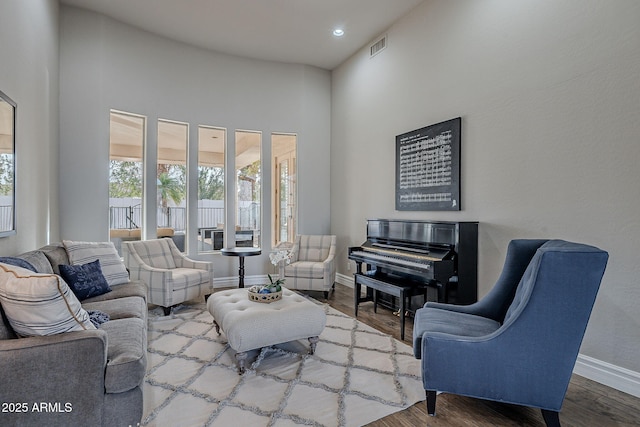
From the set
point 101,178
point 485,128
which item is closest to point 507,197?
point 485,128

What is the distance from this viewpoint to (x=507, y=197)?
118 inches

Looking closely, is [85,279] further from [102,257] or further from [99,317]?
[99,317]

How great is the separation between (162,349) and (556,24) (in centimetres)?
411

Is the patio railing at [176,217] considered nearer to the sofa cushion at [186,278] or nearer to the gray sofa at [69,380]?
the sofa cushion at [186,278]

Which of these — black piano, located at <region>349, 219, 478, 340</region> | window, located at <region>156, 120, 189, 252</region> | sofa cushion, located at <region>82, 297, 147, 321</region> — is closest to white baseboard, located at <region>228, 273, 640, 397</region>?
black piano, located at <region>349, 219, 478, 340</region>

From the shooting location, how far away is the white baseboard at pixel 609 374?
87.0 inches

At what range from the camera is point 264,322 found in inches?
97.9

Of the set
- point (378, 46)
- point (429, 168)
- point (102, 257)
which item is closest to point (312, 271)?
point (429, 168)

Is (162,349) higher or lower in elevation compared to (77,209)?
lower

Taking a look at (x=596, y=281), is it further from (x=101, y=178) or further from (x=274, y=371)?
(x=101, y=178)

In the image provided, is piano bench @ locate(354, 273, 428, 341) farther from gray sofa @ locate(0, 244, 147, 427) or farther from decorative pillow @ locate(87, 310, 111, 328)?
decorative pillow @ locate(87, 310, 111, 328)

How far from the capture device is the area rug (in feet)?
6.41

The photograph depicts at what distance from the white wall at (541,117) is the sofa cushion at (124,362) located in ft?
9.39

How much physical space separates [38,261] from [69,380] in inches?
54.3
